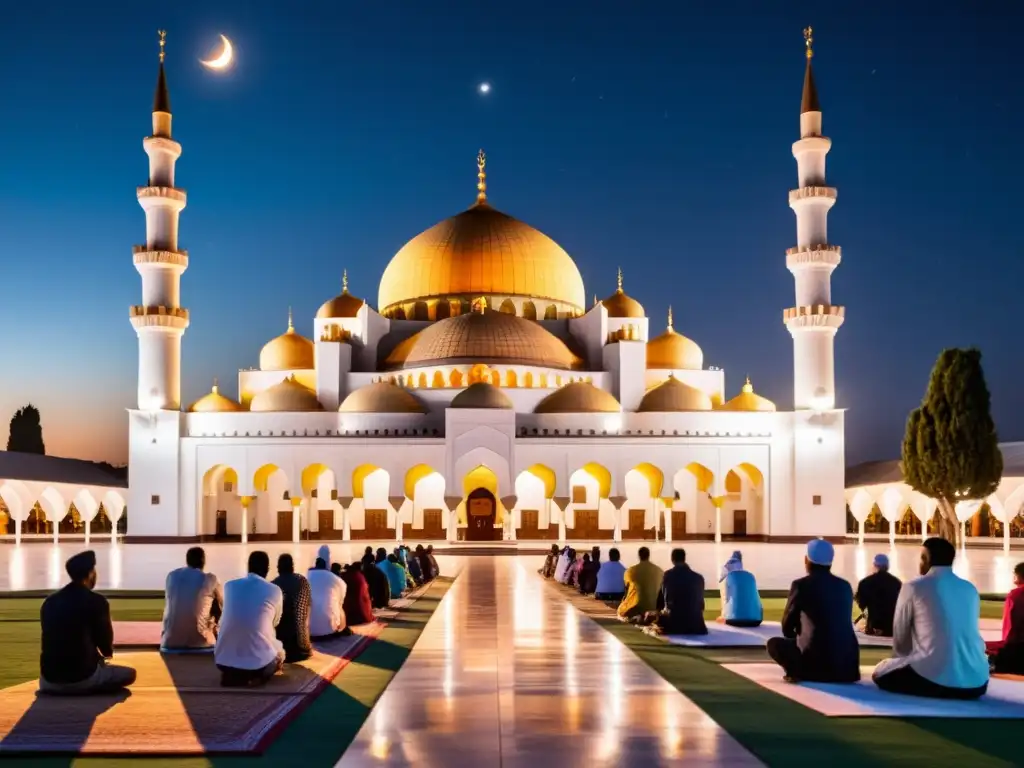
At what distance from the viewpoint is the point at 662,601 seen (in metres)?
11.7

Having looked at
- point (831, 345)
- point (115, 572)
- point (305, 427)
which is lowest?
point (115, 572)

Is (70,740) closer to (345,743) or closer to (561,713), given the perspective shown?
(345,743)

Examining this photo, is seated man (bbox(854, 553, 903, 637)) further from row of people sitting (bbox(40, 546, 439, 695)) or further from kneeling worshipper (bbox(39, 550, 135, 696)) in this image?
kneeling worshipper (bbox(39, 550, 135, 696))

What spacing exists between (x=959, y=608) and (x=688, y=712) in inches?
72.5

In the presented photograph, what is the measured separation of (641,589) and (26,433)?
54499mm

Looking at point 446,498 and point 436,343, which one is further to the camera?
point 436,343

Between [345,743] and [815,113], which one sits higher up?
[815,113]

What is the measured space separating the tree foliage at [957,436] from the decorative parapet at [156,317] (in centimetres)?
2334

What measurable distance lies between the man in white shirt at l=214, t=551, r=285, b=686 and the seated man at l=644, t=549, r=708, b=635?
4.47m

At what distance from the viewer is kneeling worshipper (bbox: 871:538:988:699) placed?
24.5 feet

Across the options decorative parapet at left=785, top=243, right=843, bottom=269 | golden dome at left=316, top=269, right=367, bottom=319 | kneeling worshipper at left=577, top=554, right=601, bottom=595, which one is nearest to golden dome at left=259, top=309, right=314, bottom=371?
golden dome at left=316, top=269, right=367, bottom=319

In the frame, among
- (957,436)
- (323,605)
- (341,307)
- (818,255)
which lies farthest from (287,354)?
(323,605)

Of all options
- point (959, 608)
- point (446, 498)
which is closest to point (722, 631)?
point (959, 608)

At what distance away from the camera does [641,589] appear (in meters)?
12.7
